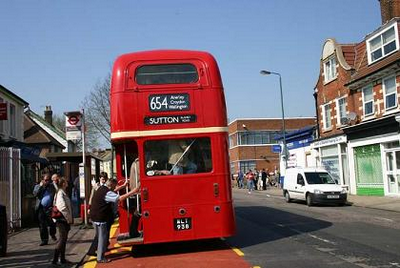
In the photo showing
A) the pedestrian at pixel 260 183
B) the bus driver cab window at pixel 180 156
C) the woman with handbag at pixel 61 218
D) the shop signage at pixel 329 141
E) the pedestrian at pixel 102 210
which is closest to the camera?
the woman with handbag at pixel 61 218

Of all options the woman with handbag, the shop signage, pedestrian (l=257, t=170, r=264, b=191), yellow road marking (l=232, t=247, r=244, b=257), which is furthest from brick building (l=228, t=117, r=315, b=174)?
the woman with handbag

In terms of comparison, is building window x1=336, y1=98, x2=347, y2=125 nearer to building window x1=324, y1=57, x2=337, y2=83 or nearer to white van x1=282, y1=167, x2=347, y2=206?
building window x1=324, y1=57, x2=337, y2=83

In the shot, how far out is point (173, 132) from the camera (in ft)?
34.0

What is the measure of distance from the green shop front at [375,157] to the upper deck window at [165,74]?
680 inches

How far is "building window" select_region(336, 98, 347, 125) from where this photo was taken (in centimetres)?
3094

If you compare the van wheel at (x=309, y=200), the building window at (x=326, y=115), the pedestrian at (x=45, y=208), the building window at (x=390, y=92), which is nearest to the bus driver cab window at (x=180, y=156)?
the pedestrian at (x=45, y=208)

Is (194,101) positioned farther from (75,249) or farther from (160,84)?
(75,249)

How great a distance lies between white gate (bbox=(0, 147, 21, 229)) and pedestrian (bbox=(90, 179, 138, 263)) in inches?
227

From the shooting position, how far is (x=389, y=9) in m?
29.0

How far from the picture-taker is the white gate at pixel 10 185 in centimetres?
1495

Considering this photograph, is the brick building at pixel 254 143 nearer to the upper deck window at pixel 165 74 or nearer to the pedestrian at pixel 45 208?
the pedestrian at pixel 45 208

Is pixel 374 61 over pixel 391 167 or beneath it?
over

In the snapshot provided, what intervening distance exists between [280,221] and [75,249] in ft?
24.3

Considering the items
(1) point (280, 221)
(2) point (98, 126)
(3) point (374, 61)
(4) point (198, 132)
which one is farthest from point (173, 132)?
(2) point (98, 126)
